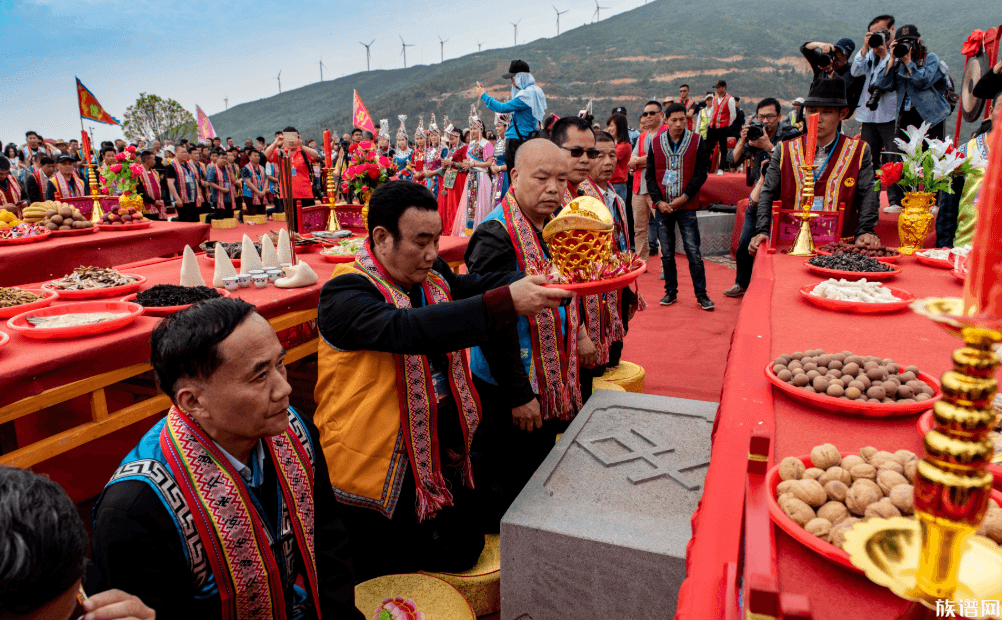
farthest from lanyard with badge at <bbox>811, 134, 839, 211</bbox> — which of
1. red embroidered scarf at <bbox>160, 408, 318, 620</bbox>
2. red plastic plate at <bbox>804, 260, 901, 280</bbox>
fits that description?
red embroidered scarf at <bbox>160, 408, 318, 620</bbox>

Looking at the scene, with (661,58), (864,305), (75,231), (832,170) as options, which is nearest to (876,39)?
(832,170)

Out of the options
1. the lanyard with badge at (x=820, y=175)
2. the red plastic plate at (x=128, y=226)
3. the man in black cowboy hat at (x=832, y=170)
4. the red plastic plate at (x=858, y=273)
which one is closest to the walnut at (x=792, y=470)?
the red plastic plate at (x=858, y=273)

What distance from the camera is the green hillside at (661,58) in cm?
4628

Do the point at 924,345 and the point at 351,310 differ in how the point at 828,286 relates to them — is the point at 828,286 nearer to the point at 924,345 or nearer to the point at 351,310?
the point at 924,345

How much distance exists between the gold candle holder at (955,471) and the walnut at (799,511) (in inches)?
11.7

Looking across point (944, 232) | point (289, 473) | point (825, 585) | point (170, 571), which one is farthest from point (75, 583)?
point (944, 232)

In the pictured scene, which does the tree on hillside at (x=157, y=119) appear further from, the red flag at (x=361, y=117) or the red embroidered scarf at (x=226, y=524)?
the red embroidered scarf at (x=226, y=524)

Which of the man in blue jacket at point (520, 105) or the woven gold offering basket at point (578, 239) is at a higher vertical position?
the man in blue jacket at point (520, 105)

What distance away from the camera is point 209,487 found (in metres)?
1.23

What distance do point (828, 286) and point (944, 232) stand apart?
2.28m

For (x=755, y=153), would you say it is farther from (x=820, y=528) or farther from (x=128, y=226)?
(x=820, y=528)

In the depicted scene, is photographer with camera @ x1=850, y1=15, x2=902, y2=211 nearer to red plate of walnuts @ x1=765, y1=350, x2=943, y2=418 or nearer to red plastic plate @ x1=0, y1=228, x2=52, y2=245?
red plate of walnuts @ x1=765, y1=350, x2=943, y2=418

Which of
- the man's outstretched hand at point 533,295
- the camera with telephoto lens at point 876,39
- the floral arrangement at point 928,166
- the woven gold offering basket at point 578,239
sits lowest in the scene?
the man's outstretched hand at point 533,295

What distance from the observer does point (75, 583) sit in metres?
0.80
